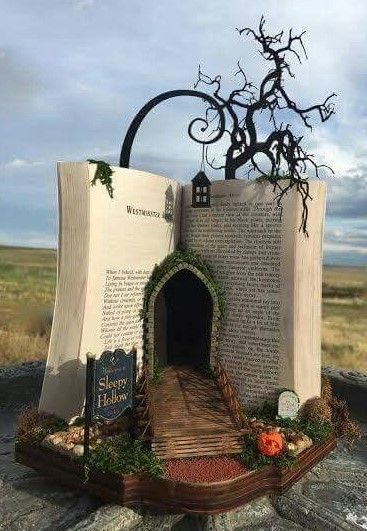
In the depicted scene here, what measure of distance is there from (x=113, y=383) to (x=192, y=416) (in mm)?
1829

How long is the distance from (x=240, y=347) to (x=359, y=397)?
561cm

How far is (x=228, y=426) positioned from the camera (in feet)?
31.7

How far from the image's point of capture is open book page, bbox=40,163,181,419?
10047mm

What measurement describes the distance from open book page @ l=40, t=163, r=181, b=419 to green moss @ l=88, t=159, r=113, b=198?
0.29ft

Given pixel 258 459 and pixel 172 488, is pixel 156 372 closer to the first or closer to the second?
pixel 258 459

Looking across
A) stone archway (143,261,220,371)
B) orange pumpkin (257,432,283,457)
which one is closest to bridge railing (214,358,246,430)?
Answer: stone archway (143,261,220,371)

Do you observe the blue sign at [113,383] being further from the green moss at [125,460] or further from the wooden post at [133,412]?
the green moss at [125,460]

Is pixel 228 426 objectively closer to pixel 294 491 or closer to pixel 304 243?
pixel 294 491

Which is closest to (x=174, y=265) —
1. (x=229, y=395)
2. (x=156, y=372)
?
(x=156, y=372)

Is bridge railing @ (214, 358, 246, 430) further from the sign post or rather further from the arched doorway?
the sign post

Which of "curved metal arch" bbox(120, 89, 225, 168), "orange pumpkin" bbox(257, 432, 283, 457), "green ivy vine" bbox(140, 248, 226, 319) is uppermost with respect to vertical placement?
"curved metal arch" bbox(120, 89, 225, 168)

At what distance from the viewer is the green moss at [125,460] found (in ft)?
27.9

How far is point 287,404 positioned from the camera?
10.9 m

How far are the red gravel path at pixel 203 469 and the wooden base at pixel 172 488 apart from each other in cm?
13
